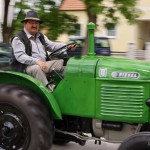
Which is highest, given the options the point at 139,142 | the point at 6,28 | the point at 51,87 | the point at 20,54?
the point at 6,28

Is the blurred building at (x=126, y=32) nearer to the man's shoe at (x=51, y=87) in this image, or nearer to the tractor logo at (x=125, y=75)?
the man's shoe at (x=51, y=87)

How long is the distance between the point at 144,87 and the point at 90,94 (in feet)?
1.81

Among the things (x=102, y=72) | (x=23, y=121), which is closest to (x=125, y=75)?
(x=102, y=72)

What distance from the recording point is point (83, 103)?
429cm

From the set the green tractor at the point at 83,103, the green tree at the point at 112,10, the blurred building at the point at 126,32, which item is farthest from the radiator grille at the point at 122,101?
the blurred building at the point at 126,32

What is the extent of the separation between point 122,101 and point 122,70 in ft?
1.03

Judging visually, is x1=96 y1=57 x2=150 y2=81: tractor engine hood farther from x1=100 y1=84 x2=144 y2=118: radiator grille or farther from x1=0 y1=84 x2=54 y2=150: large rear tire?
x1=0 y1=84 x2=54 y2=150: large rear tire

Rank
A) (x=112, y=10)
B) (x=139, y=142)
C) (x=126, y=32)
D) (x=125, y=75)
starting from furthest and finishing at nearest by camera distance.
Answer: (x=126, y=32)
(x=112, y=10)
(x=125, y=75)
(x=139, y=142)

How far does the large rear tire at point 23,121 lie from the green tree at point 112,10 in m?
5.21

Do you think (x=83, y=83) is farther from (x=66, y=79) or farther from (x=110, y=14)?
(x=110, y=14)

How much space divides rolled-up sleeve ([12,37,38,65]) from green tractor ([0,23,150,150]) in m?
0.19

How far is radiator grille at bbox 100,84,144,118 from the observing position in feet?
13.6

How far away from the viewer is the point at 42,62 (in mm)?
4488

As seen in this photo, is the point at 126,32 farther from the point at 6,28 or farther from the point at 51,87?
the point at 51,87
